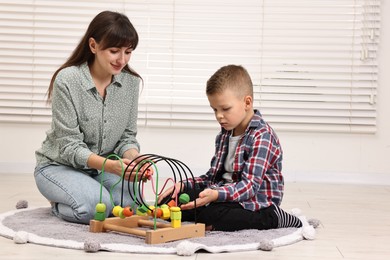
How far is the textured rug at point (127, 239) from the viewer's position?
1860 mm

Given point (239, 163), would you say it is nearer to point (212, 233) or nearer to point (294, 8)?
point (212, 233)

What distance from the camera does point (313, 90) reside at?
3771 millimetres

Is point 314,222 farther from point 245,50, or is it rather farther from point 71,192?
point 245,50

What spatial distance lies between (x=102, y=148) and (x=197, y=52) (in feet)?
4.89

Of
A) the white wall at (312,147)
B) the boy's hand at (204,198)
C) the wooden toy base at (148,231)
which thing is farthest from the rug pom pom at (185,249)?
the white wall at (312,147)

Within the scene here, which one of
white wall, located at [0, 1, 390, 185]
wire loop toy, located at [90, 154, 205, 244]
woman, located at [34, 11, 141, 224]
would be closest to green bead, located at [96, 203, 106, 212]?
wire loop toy, located at [90, 154, 205, 244]

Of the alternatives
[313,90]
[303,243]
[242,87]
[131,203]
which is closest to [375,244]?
[303,243]

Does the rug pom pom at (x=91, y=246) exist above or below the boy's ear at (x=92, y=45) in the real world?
below

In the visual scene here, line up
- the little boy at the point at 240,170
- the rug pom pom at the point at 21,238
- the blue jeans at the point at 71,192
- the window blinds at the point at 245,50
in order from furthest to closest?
the window blinds at the point at 245,50 → the blue jeans at the point at 71,192 → the little boy at the point at 240,170 → the rug pom pom at the point at 21,238

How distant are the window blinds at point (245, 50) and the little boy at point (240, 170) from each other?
59.5 inches

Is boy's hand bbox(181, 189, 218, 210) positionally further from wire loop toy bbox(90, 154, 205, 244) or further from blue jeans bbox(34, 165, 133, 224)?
blue jeans bbox(34, 165, 133, 224)

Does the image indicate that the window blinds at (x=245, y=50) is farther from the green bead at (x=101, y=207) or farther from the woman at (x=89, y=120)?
the green bead at (x=101, y=207)

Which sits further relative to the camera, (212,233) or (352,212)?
(352,212)

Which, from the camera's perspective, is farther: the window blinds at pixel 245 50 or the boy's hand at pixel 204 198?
the window blinds at pixel 245 50
